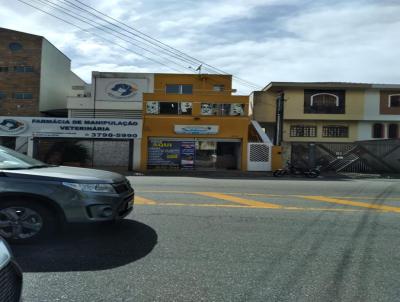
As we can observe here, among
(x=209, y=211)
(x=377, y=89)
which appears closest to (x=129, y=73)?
(x=377, y=89)

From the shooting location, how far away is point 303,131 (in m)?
43.1

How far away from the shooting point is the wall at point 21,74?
1407 inches

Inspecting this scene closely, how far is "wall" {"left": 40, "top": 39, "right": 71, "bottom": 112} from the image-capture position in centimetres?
3667

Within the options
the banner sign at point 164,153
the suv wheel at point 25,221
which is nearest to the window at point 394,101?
the banner sign at point 164,153

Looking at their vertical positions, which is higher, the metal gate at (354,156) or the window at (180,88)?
the window at (180,88)

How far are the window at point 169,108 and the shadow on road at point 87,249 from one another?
2183 cm

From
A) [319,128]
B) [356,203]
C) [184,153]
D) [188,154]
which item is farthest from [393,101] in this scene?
[356,203]

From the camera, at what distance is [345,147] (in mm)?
29578

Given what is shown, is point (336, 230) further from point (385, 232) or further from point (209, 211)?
point (209, 211)

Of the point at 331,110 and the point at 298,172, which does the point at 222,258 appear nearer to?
the point at 298,172

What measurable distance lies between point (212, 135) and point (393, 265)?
76.1 ft

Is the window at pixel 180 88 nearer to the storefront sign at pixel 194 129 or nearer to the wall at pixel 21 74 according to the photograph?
the storefront sign at pixel 194 129

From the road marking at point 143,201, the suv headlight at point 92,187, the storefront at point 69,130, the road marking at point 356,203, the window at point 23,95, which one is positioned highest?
the window at point 23,95

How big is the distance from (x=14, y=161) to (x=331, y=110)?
39.2m
